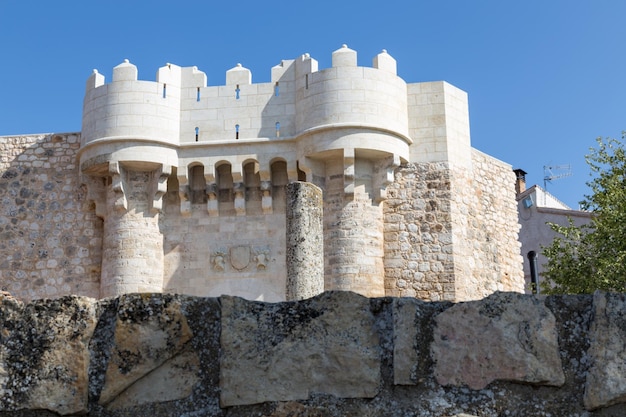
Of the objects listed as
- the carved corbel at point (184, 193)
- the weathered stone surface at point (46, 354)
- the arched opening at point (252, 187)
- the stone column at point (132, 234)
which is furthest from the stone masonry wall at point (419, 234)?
the weathered stone surface at point (46, 354)

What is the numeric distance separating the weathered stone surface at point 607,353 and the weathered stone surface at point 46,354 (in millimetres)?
1655

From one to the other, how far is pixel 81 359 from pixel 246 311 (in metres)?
0.57

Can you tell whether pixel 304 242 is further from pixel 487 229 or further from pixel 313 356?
pixel 487 229

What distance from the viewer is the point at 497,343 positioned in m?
2.86

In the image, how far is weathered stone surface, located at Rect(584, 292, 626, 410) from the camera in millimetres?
2752

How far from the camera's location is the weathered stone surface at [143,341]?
9.53ft

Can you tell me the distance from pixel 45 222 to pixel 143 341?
47.8ft

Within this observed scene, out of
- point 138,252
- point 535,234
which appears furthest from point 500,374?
point 535,234

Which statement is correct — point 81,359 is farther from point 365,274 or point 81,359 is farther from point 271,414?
point 365,274

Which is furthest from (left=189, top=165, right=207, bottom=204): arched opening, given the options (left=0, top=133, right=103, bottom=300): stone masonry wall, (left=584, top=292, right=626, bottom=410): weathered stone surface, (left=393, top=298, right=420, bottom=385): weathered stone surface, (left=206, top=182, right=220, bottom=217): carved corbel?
(left=584, top=292, right=626, bottom=410): weathered stone surface

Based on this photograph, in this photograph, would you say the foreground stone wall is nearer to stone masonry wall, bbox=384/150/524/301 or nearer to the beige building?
stone masonry wall, bbox=384/150/524/301

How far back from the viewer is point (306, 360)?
2914 millimetres

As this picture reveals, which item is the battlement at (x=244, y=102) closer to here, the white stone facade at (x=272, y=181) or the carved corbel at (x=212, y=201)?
the white stone facade at (x=272, y=181)

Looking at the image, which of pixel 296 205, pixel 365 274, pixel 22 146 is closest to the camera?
pixel 296 205
